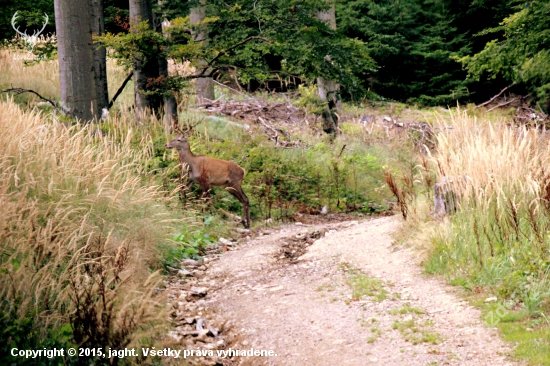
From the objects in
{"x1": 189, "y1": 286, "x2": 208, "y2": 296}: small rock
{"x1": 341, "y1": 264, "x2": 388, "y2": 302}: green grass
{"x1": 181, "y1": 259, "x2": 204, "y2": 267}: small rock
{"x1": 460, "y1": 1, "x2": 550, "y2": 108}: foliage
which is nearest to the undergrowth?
{"x1": 341, "y1": 264, "x2": 388, "y2": 302}: green grass

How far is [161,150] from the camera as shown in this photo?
11.9 meters

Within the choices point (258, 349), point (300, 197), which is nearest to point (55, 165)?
point (258, 349)

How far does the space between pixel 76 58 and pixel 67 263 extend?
5.70 m

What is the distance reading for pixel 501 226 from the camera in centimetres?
705

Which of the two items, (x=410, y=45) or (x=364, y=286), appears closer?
(x=364, y=286)

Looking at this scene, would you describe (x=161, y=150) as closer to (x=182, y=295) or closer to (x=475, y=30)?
(x=182, y=295)

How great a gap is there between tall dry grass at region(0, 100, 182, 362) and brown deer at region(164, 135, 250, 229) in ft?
11.3

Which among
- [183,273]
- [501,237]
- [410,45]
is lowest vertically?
[183,273]

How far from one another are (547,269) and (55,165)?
544cm

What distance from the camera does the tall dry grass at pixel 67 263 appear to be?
4.73 m

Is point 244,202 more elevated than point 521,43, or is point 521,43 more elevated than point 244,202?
point 521,43

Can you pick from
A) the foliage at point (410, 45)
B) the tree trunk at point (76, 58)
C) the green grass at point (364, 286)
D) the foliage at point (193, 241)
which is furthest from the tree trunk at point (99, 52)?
the foliage at point (410, 45)

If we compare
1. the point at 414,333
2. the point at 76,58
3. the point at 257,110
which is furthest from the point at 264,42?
the point at 414,333

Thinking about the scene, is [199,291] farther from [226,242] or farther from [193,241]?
[226,242]
